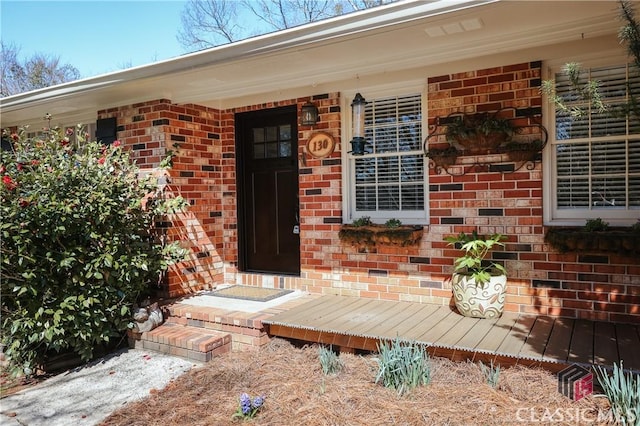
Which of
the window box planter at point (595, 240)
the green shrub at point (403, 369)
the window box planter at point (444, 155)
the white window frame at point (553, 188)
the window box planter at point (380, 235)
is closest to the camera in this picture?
the green shrub at point (403, 369)

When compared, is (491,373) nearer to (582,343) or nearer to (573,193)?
(582,343)

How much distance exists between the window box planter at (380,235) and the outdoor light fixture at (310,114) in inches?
45.2

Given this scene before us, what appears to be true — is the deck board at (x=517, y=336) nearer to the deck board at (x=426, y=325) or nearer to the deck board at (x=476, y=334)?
the deck board at (x=476, y=334)

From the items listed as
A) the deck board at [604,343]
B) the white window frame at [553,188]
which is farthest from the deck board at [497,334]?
the white window frame at [553,188]

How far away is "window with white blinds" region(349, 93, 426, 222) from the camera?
423 centimetres

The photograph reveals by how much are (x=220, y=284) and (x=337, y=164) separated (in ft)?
6.95

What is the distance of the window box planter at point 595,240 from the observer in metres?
3.19

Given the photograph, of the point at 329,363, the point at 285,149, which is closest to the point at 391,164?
the point at 285,149

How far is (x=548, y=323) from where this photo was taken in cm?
343

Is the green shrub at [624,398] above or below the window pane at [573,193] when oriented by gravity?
below

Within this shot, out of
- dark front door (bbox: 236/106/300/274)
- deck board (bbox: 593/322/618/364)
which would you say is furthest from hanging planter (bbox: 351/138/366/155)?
deck board (bbox: 593/322/618/364)

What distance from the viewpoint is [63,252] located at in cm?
373

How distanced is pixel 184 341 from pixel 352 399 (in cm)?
171

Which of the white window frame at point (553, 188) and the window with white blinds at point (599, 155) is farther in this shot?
the white window frame at point (553, 188)
